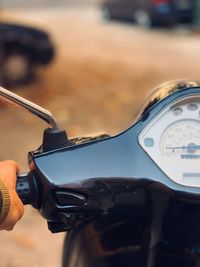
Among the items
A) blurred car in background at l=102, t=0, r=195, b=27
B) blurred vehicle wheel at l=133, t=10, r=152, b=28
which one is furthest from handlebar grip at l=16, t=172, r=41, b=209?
blurred vehicle wheel at l=133, t=10, r=152, b=28

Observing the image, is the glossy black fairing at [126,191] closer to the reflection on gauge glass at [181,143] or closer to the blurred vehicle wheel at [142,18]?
the reflection on gauge glass at [181,143]

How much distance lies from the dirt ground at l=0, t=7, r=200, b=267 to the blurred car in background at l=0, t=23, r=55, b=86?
24cm

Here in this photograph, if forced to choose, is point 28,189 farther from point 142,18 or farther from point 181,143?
point 142,18

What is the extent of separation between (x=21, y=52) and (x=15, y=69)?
0.97 feet

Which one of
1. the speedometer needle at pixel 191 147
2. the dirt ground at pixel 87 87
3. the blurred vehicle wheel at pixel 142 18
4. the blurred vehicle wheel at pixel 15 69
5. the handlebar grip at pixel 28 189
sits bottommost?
the blurred vehicle wheel at pixel 142 18

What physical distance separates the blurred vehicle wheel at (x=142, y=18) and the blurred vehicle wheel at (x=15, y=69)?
9.47 metres

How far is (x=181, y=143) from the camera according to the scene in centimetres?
162

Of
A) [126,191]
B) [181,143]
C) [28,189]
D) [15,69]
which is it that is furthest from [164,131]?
[15,69]

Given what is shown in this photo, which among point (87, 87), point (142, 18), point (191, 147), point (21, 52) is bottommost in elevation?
point (142, 18)

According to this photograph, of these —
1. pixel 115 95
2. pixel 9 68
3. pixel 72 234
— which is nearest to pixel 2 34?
pixel 9 68

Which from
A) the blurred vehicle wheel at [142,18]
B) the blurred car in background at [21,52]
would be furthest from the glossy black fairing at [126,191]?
the blurred vehicle wheel at [142,18]

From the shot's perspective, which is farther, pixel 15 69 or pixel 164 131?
pixel 15 69

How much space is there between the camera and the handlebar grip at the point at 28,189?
158 centimetres

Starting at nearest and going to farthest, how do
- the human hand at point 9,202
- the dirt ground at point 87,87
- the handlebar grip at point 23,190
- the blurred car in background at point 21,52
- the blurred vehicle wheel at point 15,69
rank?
1. the human hand at point 9,202
2. the handlebar grip at point 23,190
3. the dirt ground at point 87,87
4. the blurred car in background at point 21,52
5. the blurred vehicle wheel at point 15,69
